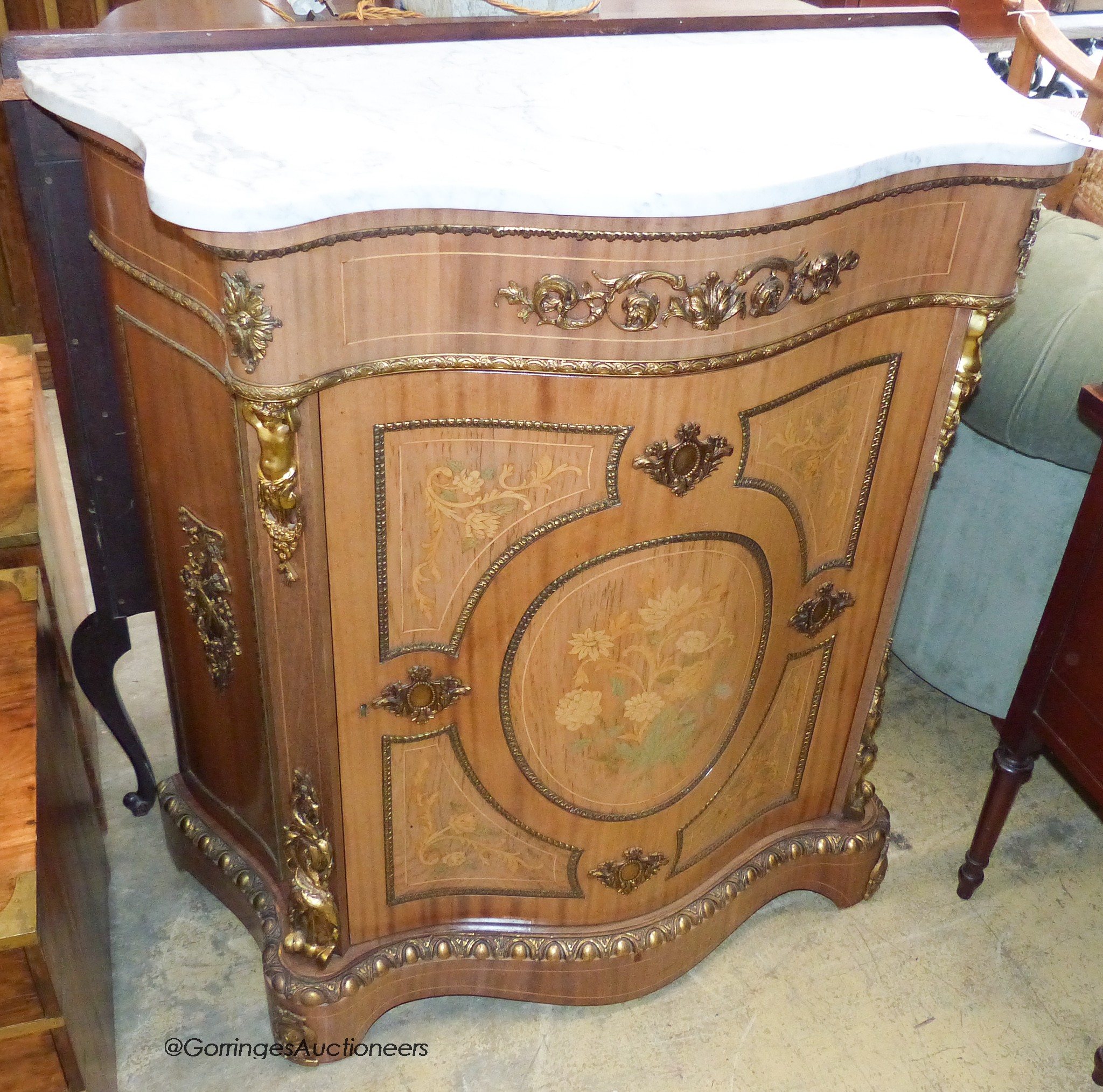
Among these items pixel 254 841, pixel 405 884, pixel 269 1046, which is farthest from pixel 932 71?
pixel 269 1046

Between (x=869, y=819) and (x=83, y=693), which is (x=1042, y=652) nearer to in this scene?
(x=869, y=819)

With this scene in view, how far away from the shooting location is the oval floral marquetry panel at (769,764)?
162 cm

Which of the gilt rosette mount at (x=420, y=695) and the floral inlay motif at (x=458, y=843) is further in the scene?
the floral inlay motif at (x=458, y=843)

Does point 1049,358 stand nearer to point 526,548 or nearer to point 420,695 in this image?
point 526,548

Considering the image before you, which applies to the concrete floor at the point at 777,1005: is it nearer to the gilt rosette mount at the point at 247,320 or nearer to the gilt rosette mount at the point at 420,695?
the gilt rosette mount at the point at 420,695

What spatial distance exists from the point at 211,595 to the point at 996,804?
1.21 m

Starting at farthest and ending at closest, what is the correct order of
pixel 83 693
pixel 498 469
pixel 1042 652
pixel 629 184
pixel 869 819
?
pixel 83 693 → pixel 869 819 → pixel 1042 652 → pixel 498 469 → pixel 629 184

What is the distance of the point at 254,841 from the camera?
1.70m

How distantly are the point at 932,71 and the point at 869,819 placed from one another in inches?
42.4

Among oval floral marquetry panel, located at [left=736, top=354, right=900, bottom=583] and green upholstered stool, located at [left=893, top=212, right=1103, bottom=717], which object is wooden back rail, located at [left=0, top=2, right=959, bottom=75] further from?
oval floral marquetry panel, located at [left=736, top=354, right=900, bottom=583]

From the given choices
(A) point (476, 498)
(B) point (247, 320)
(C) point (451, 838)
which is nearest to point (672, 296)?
(A) point (476, 498)

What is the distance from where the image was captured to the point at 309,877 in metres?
1.48

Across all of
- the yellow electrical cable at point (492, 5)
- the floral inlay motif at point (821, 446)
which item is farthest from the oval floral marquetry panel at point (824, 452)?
the yellow electrical cable at point (492, 5)

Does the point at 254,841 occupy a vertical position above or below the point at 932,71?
below
